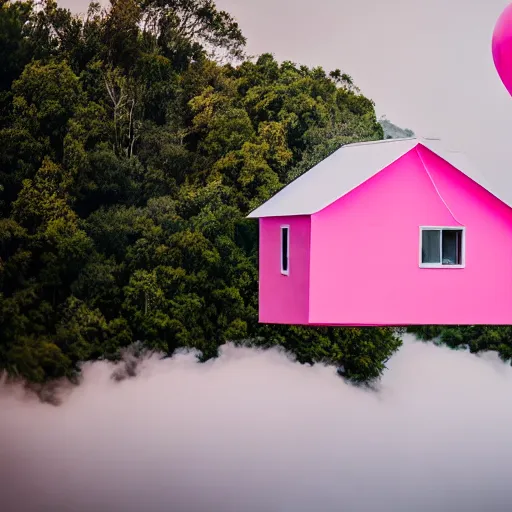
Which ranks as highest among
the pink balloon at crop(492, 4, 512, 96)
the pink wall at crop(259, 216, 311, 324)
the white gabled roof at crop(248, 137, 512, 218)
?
the pink balloon at crop(492, 4, 512, 96)

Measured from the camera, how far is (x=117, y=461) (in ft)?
25.8

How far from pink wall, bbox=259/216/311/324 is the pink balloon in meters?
1.30

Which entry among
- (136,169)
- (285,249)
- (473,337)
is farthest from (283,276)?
(473,337)

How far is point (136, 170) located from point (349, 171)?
88.9 inches

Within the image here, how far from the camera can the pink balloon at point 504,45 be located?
6.07m

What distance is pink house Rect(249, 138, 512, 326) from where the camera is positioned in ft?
19.7

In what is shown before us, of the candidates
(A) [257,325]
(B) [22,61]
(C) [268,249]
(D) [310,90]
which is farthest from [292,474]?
(B) [22,61]

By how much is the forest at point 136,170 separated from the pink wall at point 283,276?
136cm

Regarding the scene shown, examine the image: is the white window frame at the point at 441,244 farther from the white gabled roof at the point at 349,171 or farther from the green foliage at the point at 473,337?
the green foliage at the point at 473,337

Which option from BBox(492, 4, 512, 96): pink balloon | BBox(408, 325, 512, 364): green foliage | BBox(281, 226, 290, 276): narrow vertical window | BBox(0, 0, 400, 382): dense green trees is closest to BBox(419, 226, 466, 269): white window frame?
BBox(281, 226, 290, 276): narrow vertical window

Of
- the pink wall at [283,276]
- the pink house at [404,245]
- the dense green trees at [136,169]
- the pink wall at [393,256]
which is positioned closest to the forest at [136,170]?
the dense green trees at [136,169]

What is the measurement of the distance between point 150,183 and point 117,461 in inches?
73.1

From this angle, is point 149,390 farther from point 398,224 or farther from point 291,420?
point 398,224

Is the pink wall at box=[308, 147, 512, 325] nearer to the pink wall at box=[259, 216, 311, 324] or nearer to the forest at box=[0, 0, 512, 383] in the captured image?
the pink wall at box=[259, 216, 311, 324]
